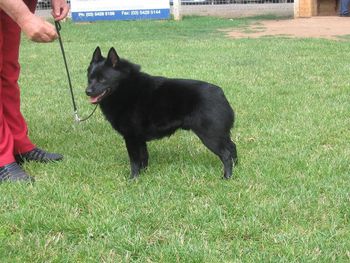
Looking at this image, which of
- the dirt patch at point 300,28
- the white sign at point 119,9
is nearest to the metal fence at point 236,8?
the white sign at point 119,9

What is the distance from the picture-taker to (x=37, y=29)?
107 inches

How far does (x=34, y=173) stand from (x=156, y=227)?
131 cm

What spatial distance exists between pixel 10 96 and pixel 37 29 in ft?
3.79

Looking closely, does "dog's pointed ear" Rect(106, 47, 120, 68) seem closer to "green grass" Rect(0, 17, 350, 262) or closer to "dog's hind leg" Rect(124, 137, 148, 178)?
"dog's hind leg" Rect(124, 137, 148, 178)

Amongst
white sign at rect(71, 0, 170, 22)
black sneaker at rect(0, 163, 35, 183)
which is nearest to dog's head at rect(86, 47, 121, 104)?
black sneaker at rect(0, 163, 35, 183)

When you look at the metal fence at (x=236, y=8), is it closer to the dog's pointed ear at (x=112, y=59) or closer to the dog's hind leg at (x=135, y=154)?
the dog's pointed ear at (x=112, y=59)

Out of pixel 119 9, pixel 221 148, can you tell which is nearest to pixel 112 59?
pixel 221 148

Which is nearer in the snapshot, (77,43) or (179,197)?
(179,197)

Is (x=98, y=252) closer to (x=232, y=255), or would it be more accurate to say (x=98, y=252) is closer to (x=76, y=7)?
(x=232, y=255)

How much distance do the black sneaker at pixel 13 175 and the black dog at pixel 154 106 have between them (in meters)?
0.67

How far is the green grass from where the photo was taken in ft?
8.04

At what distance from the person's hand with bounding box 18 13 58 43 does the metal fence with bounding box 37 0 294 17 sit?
48.6 ft

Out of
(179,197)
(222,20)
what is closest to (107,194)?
(179,197)

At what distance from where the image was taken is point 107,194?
10.4 ft
